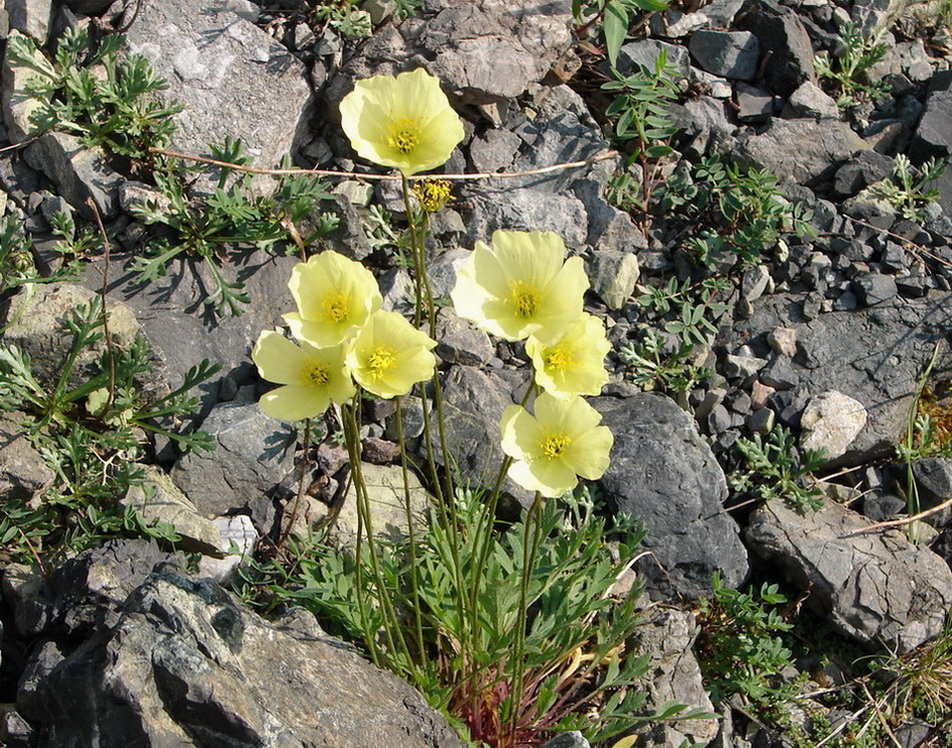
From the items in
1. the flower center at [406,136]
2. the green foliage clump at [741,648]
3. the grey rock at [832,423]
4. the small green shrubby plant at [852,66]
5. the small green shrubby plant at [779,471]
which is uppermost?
the flower center at [406,136]

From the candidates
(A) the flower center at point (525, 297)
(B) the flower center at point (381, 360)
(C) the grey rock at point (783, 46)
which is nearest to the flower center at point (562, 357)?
(A) the flower center at point (525, 297)

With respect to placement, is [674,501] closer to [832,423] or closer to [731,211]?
[832,423]

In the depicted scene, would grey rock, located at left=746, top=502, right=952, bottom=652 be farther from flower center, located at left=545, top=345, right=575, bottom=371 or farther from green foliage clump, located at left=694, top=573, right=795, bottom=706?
flower center, located at left=545, top=345, right=575, bottom=371

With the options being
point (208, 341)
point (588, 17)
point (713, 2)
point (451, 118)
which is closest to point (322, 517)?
point (208, 341)

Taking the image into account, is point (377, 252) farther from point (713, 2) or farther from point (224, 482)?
point (713, 2)

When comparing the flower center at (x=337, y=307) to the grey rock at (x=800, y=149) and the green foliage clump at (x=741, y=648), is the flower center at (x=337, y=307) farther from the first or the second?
the grey rock at (x=800, y=149)

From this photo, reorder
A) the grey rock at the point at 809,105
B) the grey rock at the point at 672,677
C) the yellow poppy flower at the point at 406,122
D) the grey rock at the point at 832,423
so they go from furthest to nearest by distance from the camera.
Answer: the grey rock at the point at 809,105 < the grey rock at the point at 832,423 < the grey rock at the point at 672,677 < the yellow poppy flower at the point at 406,122

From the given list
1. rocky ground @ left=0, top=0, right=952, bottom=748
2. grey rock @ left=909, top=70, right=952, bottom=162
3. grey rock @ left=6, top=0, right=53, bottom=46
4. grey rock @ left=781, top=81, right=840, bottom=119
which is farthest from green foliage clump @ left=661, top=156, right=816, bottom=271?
grey rock @ left=6, top=0, right=53, bottom=46
